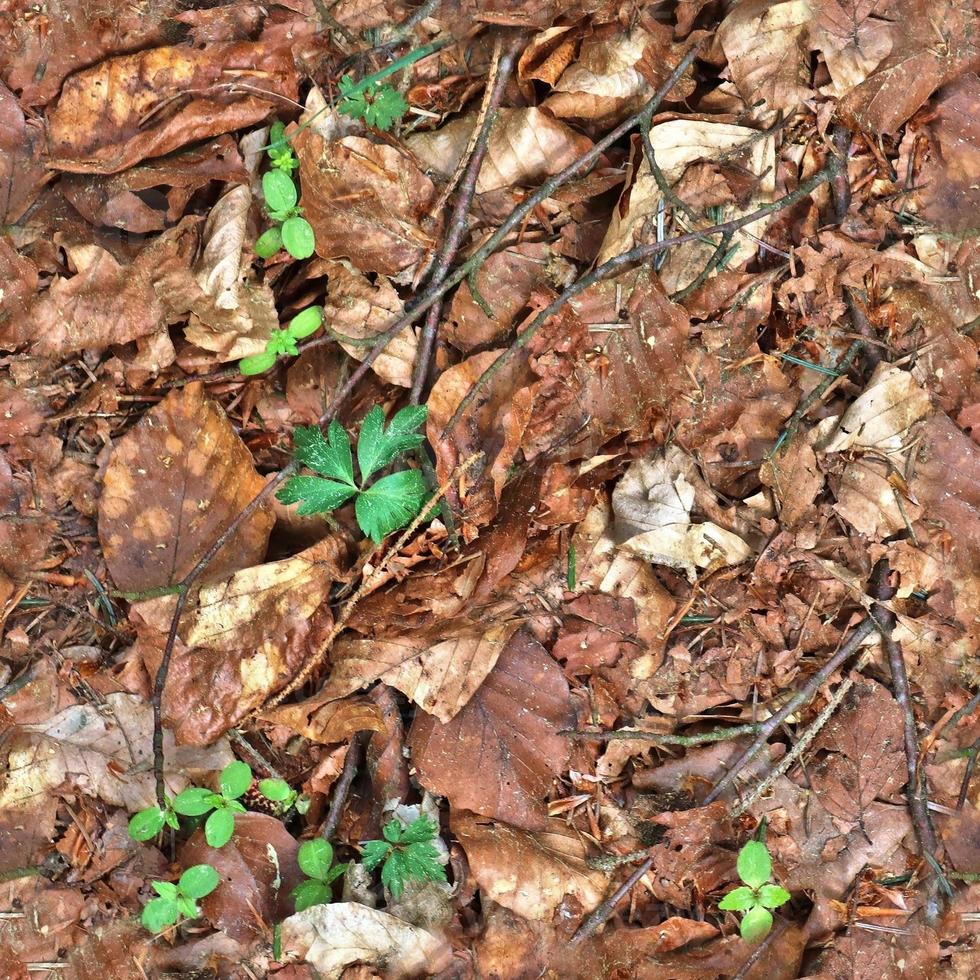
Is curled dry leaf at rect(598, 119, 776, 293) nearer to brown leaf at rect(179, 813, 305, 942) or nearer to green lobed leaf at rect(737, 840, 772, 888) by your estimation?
green lobed leaf at rect(737, 840, 772, 888)

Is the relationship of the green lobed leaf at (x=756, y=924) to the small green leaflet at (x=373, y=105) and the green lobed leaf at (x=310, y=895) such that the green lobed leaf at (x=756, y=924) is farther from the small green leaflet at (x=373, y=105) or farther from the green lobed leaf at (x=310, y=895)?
the small green leaflet at (x=373, y=105)

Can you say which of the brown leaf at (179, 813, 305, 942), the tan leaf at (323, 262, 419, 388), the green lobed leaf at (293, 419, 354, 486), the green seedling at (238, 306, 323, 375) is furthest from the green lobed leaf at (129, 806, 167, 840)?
the tan leaf at (323, 262, 419, 388)

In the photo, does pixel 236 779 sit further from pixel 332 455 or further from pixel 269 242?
pixel 269 242

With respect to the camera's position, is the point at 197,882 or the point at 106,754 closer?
the point at 197,882

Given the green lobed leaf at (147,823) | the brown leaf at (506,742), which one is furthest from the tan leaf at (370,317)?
the green lobed leaf at (147,823)

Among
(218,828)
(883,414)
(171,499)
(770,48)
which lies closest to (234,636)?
(171,499)

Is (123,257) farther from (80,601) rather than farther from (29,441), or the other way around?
(80,601)
